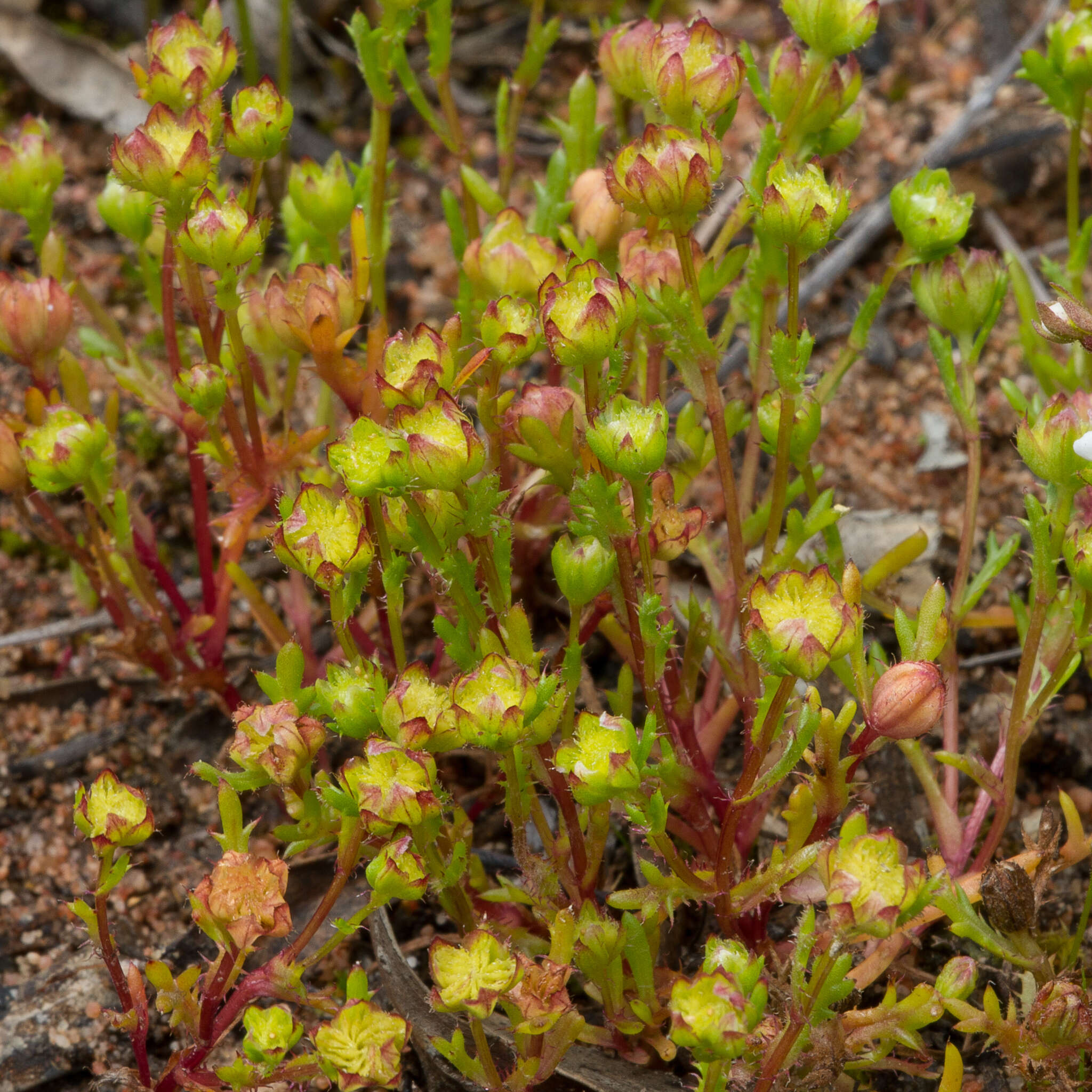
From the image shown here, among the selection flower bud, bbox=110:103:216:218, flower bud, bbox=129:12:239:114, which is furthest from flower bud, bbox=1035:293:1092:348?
flower bud, bbox=129:12:239:114

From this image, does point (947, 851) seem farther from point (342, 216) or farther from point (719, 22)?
point (719, 22)

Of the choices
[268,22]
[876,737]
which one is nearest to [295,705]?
[876,737]

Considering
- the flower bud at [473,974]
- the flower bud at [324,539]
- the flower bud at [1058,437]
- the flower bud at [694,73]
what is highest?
the flower bud at [694,73]

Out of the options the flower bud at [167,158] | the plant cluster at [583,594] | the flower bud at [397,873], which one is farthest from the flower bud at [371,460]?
the flower bud at [167,158]

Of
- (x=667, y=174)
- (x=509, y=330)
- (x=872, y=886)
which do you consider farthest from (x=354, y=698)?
(x=667, y=174)

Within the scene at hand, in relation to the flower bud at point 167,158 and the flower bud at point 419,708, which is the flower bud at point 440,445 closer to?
the flower bud at point 419,708

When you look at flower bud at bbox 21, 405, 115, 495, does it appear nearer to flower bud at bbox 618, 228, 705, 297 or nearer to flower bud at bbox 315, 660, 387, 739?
flower bud at bbox 315, 660, 387, 739
